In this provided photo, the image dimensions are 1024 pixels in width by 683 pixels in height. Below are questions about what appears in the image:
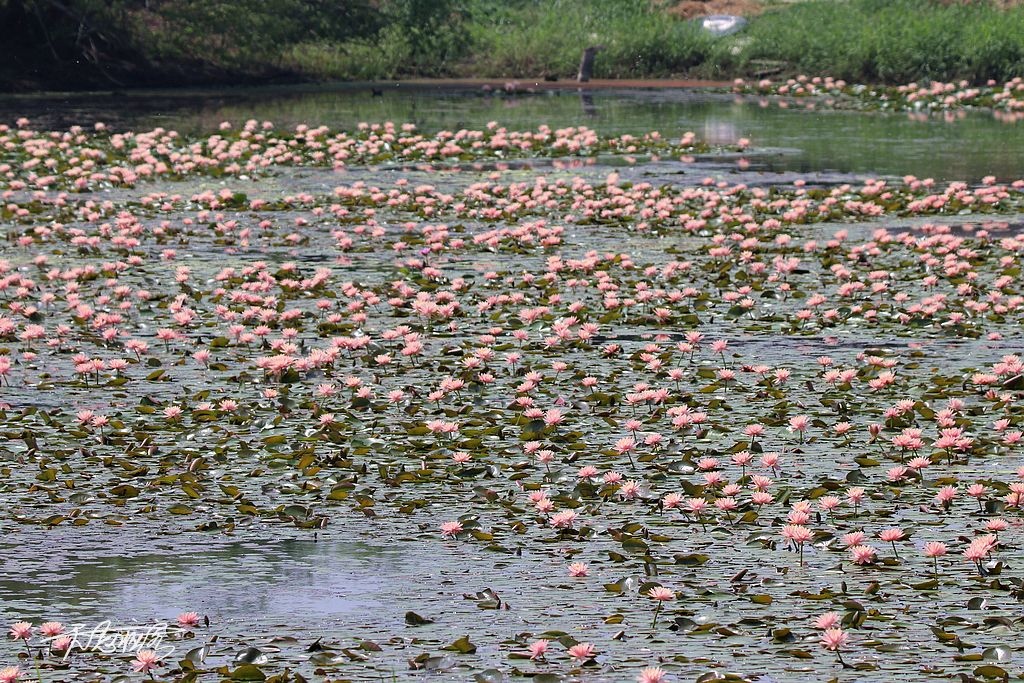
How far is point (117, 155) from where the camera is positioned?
17781 millimetres

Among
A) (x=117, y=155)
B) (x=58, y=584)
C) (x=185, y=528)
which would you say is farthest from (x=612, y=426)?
(x=117, y=155)

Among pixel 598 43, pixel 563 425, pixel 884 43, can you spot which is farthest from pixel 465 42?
pixel 563 425

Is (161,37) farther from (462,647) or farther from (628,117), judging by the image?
(462,647)

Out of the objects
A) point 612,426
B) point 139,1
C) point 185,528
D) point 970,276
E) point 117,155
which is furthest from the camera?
point 139,1

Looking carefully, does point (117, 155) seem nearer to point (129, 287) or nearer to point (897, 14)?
point (129, 287)

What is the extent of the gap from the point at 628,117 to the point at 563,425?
56.5 feet

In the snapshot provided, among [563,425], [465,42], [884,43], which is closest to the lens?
[563,425]

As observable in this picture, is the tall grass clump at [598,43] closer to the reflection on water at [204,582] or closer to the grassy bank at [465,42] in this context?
the grassy bank at [465,42]

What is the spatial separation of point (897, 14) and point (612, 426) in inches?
1100

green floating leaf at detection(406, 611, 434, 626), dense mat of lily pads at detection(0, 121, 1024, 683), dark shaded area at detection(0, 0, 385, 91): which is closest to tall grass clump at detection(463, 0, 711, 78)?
dark shaded area at detection(0, 0, 385, 91)

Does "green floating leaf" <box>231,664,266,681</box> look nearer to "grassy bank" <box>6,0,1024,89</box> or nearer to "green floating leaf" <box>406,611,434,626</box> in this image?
"green floating leaf" <box>406,611,434,626</box>

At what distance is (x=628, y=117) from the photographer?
23250 mm

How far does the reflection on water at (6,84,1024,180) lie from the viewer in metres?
17.4

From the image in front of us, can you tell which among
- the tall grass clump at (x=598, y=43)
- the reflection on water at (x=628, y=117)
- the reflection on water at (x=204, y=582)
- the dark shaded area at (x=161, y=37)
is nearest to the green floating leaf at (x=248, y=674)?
the reflection on water at (x=204, y=582)
